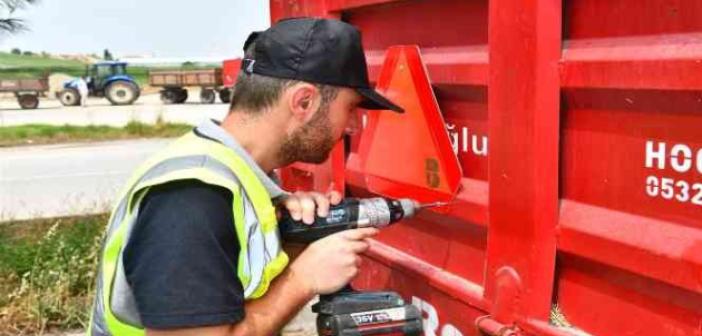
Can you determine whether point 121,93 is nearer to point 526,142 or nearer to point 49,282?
point 49,282

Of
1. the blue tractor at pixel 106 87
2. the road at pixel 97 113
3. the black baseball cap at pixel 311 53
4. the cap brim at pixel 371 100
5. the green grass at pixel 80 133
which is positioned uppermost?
the black baseball cap at pixel 311 53

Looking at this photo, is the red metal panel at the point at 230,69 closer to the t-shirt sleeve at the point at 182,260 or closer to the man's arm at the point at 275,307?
the man's arm at the point at 275,307

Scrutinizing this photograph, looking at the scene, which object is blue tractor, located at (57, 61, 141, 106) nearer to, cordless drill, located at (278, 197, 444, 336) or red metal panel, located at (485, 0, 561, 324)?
cordless drill, located at (278, 197, 444, 336)

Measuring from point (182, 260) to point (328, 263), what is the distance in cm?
42

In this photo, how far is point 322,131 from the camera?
5.76ft

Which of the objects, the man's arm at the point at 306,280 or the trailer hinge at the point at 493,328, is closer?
the man's arm at the point at 306,280

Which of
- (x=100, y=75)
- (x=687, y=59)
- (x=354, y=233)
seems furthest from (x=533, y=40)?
(x=100, y=75)

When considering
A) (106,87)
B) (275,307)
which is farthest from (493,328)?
(106,87)

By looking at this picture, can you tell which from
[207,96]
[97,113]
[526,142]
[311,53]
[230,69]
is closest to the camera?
[311,53]

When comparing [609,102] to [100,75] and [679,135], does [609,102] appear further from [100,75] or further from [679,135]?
[100,75]

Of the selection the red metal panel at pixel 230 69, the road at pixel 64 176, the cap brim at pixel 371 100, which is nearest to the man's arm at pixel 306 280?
the cap brim at pixel 371 100

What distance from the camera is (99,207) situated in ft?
25.2

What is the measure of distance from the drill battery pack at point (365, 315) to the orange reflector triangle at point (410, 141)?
1.12 feet

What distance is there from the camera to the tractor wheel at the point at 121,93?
1294 inches
